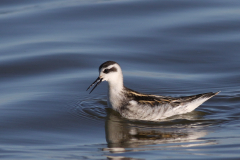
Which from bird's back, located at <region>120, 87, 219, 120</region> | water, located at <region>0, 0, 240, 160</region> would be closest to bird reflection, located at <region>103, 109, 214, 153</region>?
water, located at <region>0, 0, 240, 160</region>

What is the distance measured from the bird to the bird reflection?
27cm

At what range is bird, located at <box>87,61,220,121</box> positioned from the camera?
10.6 m

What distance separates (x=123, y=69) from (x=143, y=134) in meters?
4.14

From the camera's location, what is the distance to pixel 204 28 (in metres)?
15.8

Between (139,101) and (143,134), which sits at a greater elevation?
(139,101)

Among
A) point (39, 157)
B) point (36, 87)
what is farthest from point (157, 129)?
point (36, 87)

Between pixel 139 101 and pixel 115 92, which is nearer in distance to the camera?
pixel 139 101

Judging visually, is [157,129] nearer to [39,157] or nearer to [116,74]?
[116,74]

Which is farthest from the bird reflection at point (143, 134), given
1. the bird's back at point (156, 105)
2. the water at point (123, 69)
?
the bird's back at point (156, 105)

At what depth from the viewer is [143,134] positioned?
944cm

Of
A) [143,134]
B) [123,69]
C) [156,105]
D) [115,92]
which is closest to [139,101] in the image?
[156,105]

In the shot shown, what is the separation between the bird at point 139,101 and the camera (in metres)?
10.6

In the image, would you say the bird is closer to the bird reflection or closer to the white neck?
the white neck

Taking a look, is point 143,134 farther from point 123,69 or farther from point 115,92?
point 123,69
